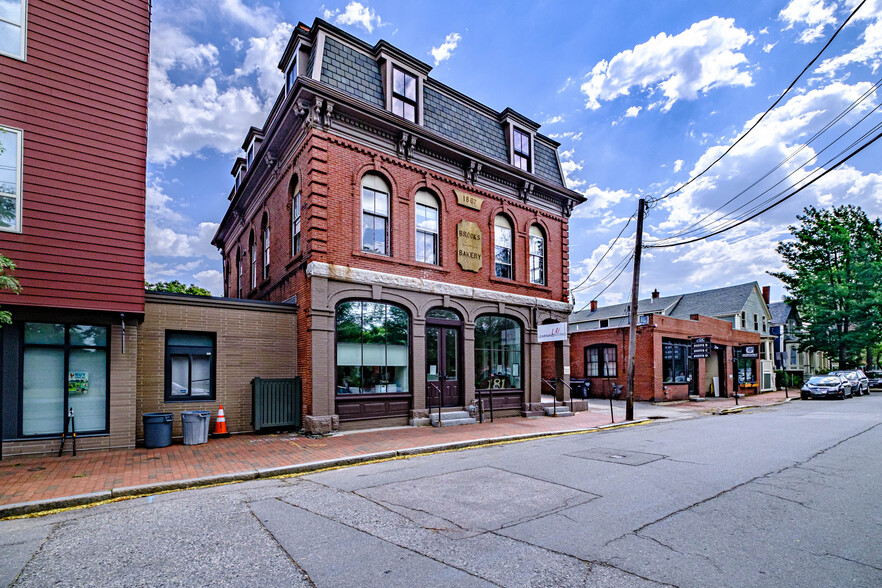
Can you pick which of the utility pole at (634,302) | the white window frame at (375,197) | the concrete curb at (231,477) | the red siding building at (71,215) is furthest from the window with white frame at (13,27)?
the utility pole at (634,302)

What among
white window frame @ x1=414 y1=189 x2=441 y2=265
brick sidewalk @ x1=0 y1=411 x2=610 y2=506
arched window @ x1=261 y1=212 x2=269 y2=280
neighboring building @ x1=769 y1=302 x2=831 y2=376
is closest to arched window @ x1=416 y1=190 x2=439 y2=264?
white window frame @ x1=414 y1=189 x2=441 y2=265

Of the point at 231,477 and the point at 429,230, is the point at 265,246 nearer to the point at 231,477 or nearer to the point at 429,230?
the point at 429,230

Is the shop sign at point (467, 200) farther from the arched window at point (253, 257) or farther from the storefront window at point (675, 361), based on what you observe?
the storefront window at point (675, 361)

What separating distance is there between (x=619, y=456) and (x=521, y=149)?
484 inches

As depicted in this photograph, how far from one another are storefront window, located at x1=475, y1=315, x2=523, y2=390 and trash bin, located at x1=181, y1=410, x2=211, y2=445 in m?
8.21

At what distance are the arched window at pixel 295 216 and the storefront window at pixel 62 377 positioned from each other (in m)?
5.37

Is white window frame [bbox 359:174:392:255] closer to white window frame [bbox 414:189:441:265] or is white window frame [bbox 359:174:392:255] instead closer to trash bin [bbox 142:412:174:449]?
white window frame [bbox 414:189:441:265]

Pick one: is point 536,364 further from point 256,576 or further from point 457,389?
point 256,576

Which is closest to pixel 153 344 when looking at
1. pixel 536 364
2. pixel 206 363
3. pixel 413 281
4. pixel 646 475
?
pixel 206 363

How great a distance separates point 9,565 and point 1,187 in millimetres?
7671

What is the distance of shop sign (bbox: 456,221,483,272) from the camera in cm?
1562

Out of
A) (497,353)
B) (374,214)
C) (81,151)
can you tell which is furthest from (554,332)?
(81,151)

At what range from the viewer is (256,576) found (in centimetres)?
411

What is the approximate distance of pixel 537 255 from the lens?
18.5 metres
